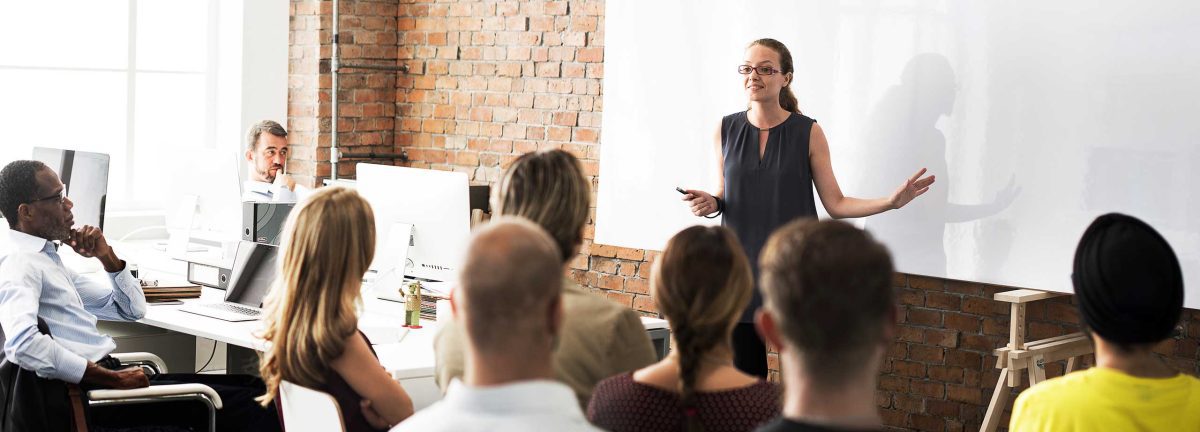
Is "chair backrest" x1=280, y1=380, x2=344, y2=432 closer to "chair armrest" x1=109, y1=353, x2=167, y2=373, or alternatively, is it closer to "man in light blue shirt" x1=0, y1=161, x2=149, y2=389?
"man in light blue shirt" x1=0, y1=161, x2=149, y2=389

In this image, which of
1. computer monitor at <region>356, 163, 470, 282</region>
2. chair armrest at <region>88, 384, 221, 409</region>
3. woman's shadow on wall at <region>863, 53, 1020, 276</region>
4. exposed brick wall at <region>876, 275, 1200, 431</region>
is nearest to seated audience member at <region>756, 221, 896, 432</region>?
chair armrest at <region>88, 384, 221, 409</region>

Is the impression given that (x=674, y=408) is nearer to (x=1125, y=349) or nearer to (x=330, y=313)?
(x=1125, y=349)

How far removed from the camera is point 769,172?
3.87 metres

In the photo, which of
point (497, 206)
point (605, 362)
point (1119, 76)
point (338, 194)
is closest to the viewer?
point (605, 362)

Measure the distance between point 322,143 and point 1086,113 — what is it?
381 centimetres

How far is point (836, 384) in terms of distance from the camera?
1.25 metres

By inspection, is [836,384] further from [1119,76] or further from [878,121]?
[878,121]

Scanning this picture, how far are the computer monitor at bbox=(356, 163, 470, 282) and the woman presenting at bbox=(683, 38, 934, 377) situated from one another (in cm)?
72

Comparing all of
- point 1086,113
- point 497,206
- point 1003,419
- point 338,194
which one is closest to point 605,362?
point 497,206

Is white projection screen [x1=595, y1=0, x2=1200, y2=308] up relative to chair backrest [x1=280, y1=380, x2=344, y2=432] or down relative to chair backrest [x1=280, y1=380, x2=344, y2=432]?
up

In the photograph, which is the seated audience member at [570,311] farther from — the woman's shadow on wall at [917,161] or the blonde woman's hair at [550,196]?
the woman's shadow on wall at [917,161]

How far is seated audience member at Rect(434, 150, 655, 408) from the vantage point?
2.10m

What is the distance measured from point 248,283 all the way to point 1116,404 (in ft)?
9.90

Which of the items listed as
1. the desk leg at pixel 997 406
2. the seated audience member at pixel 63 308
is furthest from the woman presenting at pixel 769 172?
the seated audience member at pixel 63 308
